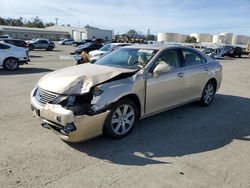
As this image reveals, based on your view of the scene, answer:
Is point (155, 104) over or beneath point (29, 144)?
over

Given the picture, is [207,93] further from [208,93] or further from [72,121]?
[72,121]

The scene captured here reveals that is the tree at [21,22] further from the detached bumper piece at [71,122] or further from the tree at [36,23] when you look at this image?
the detached bumper piece at [71,122]

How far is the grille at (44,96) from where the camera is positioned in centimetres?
434

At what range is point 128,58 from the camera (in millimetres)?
5637

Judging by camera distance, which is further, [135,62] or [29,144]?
[135,62]

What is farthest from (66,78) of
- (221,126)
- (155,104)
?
(221,126)

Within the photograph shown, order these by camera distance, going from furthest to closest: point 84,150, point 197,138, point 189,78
A: point 189,78 → point 197,138 → point 84,150

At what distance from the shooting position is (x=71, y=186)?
3307 mm

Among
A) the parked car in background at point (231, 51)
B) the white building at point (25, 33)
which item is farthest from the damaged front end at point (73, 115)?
the white building at point (25, 33)

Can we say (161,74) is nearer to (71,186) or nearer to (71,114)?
(71,114)

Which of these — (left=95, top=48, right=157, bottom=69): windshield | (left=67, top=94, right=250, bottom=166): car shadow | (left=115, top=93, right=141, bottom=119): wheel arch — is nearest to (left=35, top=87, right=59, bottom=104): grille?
(left=67, top=94, right=250, bottom=166): car shadow

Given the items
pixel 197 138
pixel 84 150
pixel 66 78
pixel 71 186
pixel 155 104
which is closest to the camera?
pixel 71 186

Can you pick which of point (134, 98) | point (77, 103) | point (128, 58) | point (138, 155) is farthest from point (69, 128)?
point (128, 58)

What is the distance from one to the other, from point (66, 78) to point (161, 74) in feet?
6.01
